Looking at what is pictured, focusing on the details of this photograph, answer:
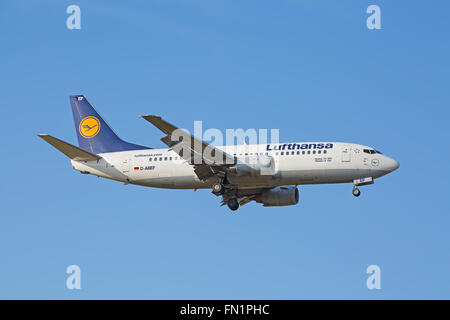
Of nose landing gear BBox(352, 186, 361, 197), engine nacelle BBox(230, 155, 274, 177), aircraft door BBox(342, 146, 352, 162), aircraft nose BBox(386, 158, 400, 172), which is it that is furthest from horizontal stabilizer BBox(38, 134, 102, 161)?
aircraft nose BBox(386, 158, 400, 172)

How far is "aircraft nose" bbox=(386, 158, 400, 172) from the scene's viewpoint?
191ft

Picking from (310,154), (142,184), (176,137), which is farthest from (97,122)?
(310,154)

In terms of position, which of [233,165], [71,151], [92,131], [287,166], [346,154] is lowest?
[287,166]

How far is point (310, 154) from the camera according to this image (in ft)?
190

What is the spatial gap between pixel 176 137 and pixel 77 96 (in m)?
14.4

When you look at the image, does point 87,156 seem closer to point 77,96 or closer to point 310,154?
point 77,96

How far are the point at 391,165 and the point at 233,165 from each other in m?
11.5

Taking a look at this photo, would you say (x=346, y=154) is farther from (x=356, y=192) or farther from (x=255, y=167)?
(x=255, y=167)

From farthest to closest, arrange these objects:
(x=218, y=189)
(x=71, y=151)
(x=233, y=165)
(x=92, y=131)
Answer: (x=92, y=131)
(x=71, y=151)
(x=218, y=189)
(x=233, y=165)

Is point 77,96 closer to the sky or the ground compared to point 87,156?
closer to the sky

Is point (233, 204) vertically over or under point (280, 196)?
under

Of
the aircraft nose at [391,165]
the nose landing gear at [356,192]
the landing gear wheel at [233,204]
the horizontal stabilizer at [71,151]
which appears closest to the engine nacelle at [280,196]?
the landing gear wheel at [233,204]

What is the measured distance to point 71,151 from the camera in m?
61.4

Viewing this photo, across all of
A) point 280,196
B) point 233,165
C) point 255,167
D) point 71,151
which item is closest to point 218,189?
point 233,165
